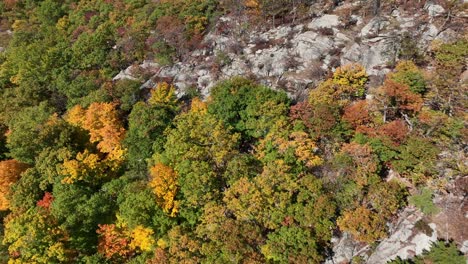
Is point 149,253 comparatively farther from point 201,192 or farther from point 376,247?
point 376,247

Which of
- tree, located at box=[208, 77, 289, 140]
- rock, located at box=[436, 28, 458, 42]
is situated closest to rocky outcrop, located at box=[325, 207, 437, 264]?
tree, located at box=[208, 77, 289, 140]

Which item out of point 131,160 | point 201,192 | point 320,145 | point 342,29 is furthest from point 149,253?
point 342,29

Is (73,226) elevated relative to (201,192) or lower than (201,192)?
lower

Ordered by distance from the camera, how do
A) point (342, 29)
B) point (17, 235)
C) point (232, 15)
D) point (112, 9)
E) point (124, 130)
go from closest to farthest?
point (17, 235), point (124, 130), point (342, 29), point (232, 15), point (112, 9)

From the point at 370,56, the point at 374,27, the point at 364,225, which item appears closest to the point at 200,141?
the point at 364,225

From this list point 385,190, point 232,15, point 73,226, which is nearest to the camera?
point 385,190

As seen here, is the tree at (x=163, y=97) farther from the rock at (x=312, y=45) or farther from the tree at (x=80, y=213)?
the rock at (x=312, y=45)

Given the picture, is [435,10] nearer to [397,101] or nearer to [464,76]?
[464,76]

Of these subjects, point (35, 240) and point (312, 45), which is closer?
point (35, 240)
